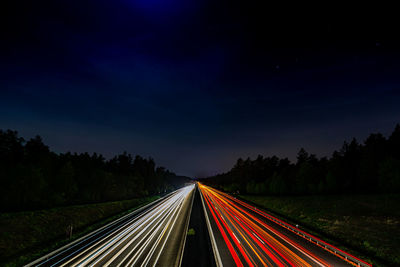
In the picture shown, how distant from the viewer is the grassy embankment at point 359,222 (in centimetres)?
2115

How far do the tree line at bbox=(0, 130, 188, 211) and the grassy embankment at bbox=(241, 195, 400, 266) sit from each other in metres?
42.2

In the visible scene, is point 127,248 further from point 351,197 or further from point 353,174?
point 353,174

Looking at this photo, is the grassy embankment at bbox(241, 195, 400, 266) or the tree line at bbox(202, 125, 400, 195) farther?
the tree line at bbox(202, 125, 400, 195)

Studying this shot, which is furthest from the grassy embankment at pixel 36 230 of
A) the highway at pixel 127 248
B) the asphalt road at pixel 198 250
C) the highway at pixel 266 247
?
the highway at pixel 266 247

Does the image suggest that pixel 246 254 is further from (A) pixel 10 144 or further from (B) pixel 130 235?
(A) pixel 10 144

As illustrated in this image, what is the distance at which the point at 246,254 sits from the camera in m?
18.6

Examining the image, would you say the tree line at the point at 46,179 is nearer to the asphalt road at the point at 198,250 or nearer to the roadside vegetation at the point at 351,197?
the asphalt road at the point at 198,250

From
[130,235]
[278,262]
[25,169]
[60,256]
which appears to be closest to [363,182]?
[278,262]

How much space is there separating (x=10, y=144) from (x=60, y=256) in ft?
154

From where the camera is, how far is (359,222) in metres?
31.6

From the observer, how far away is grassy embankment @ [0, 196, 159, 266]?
790 inches

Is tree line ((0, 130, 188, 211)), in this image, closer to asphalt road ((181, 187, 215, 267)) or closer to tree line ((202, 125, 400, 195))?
asphalt road ((181, 187, 215, 267))

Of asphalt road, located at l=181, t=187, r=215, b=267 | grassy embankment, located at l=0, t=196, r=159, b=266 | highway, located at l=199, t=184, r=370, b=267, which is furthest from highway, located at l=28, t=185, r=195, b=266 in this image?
highway, located at l=199, t=184, r=370, b=267

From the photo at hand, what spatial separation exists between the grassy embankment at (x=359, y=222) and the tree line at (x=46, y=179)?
139 ft
